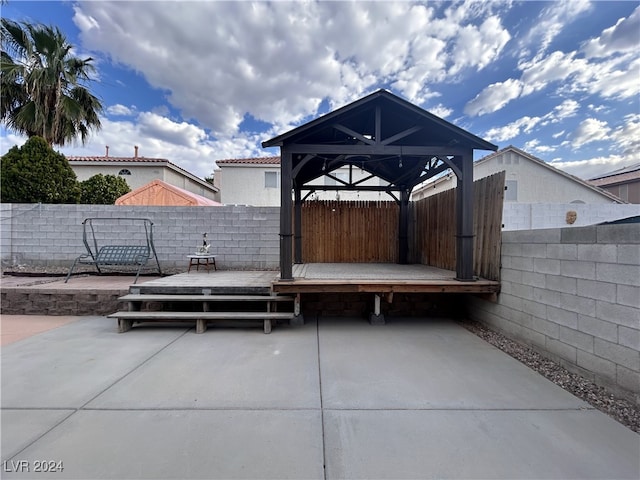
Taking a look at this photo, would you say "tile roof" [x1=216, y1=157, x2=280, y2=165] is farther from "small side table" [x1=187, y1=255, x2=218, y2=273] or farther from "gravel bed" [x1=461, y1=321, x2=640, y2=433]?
"gravel bed" [x1=461, y1=321, x2=640, y2=433]

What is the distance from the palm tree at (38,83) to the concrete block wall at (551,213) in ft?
48.0

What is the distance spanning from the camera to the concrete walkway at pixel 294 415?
62.5 inches

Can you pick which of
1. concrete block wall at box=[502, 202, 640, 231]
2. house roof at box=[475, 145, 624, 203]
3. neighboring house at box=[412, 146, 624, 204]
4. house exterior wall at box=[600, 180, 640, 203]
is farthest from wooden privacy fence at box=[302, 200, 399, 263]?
house exterior wall at box=[600, 180, 640, 203]

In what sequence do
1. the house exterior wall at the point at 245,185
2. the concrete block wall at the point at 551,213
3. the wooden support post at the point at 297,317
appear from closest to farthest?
the wooden support post at the point at 297,317 → the concrete block wall at the point at 551,213 → the house exterior wall at the point at 245,185

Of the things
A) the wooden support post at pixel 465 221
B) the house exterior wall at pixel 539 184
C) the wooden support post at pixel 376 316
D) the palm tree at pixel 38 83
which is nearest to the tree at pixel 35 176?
the palm tree at pixel 38 83

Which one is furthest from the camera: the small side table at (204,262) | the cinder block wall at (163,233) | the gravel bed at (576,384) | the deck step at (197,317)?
the cinder block wall at (163,233)

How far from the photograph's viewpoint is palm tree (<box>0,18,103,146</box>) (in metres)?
8.94

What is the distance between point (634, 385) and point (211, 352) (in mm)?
3915

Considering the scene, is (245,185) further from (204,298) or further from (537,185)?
(537,185)

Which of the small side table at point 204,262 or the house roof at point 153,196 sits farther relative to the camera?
the house roof at point 153,196

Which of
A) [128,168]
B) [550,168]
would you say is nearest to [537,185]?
[550,168]

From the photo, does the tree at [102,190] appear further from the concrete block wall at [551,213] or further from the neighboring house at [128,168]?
the concrete block wall at [551,213]

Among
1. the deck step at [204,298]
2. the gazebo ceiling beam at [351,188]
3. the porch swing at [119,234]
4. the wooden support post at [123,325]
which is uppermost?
the gazebo ceiling beam at [351,188]

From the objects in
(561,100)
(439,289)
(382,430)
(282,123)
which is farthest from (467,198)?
(282,123)
